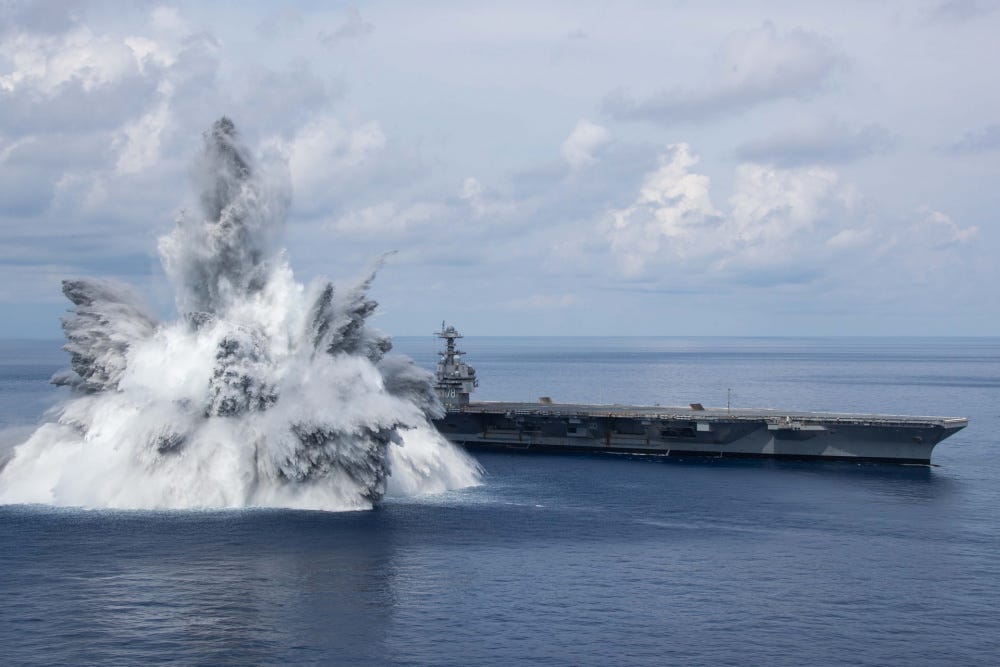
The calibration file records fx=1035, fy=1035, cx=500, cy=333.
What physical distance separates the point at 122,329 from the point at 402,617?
42.5 metres

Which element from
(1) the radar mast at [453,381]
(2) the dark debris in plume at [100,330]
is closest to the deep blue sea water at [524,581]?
(2) the dark debris in plume at [100,330]

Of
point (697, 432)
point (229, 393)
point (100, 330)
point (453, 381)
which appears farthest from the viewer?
point (453, 381)

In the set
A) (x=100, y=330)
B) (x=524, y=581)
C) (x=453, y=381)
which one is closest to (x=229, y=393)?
(x=100, y=330)

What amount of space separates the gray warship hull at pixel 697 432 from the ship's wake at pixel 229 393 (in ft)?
97.7

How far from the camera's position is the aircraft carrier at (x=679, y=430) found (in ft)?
336

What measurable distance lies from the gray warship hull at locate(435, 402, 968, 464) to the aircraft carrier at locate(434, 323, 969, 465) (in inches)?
3.9

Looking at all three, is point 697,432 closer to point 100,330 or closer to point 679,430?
point 679,430

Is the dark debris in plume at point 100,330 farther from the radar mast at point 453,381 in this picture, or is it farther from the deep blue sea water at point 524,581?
the radar mast at point 453,381

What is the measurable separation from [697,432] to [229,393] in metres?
54.2

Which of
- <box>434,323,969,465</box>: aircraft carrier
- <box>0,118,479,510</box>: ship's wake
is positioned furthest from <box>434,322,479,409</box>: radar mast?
<box>0,118,479,510</box>: ship's wake

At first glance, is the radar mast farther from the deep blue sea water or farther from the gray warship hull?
the deep blue sea water

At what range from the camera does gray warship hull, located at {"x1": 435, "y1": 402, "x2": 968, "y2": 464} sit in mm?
102438

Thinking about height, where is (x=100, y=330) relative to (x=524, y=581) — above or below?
above

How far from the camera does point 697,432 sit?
360ft
